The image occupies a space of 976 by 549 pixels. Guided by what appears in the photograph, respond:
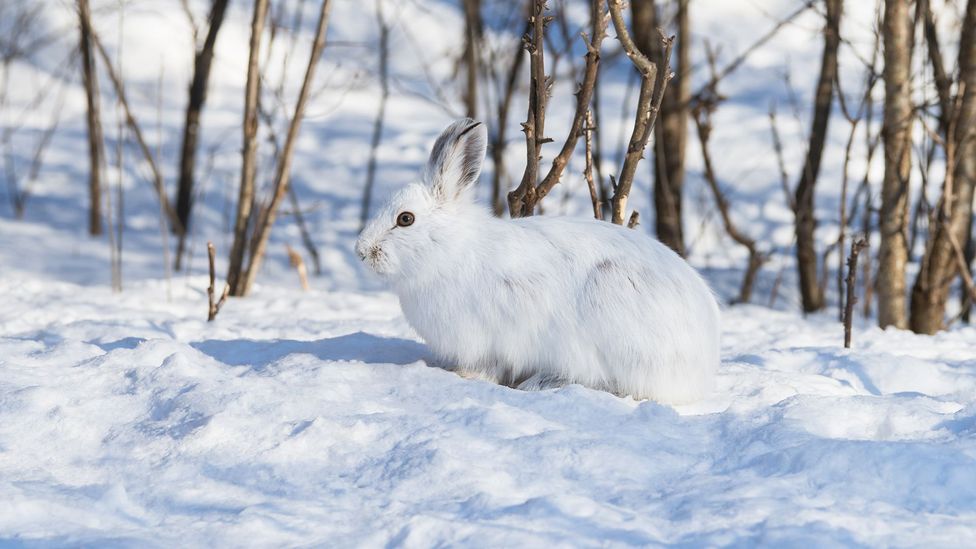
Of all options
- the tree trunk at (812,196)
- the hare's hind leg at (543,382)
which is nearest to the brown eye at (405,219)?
the hare's hind leg at (543,382)

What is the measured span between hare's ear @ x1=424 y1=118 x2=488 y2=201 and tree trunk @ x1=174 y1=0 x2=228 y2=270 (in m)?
5.30

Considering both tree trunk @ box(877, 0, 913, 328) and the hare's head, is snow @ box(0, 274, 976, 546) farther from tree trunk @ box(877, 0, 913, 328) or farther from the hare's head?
tree trunk @ box(877, 0, 913, 328)

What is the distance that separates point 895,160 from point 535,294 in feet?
11.7

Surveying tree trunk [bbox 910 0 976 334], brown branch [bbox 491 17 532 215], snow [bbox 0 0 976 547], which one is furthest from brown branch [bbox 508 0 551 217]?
brown branch [bbox 491 17 532 215]

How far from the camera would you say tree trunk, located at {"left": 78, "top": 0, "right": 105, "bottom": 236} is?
750 centimetres

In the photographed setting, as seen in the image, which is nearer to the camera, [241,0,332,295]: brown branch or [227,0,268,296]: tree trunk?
[241,0,332,295]: brown branch

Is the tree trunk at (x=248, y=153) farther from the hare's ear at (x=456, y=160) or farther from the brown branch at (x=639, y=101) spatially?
the hare's ear at (x=456, y=160)

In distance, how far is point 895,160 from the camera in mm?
6305

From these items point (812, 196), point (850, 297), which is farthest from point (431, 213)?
point (812, 196)

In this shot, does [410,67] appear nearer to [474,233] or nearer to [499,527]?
[474,233]

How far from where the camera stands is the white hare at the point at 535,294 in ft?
11.4

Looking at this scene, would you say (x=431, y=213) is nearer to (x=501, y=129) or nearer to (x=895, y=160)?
(x=895, y=160)

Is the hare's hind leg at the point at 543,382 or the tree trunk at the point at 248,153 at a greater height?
the tree trunk at the point at 248,153

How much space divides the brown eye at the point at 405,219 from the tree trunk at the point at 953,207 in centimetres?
378
